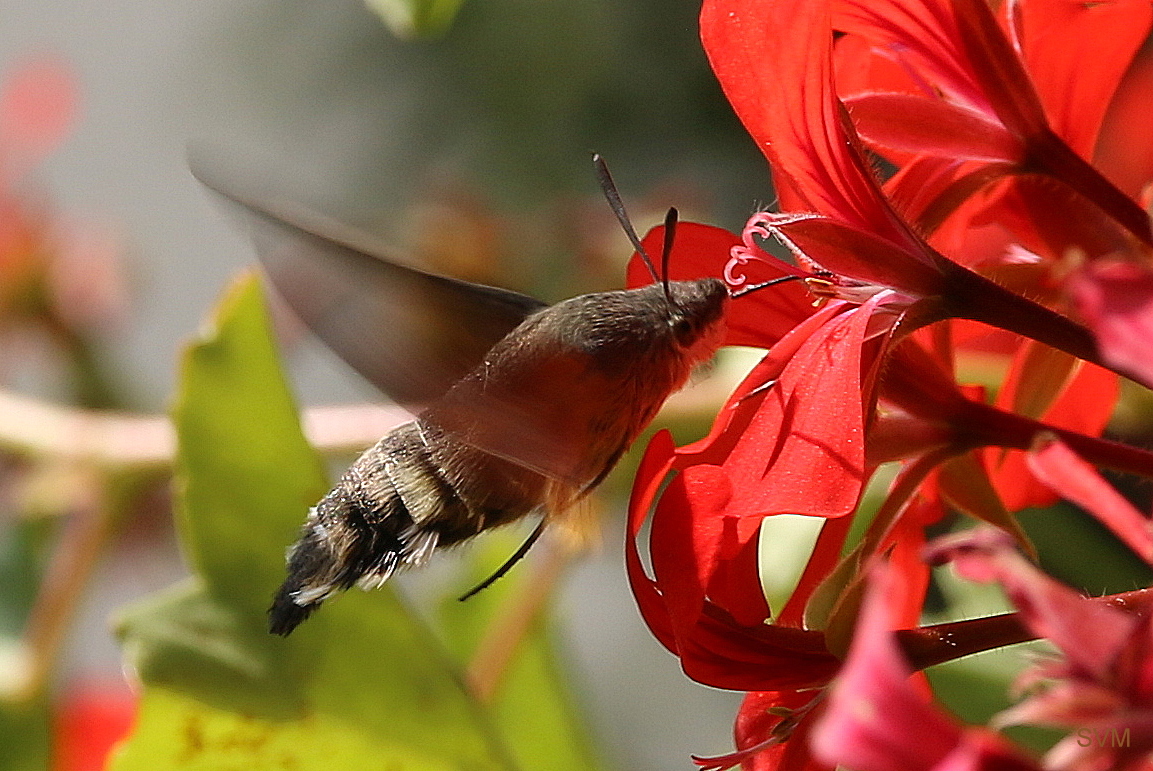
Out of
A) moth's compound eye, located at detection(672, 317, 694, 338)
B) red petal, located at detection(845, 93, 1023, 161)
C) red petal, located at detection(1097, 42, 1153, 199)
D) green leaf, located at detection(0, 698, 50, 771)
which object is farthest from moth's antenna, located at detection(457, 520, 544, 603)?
red petal, located at detection(1097, 42, 1153, 199)

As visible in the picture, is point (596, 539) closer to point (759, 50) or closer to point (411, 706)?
point (411, 706)

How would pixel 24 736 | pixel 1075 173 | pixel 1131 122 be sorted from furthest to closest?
pixel 1131 122, pixel 24 736, pixel 1075 173

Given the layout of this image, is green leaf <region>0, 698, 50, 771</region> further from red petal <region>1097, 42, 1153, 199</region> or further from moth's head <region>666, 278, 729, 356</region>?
red petal <region>1097, 42, 1153, 199</region>

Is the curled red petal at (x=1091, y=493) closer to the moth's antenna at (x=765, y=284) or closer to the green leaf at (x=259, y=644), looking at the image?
the moth's antenna at (x=765, y=284)

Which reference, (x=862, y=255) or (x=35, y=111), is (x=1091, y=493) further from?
(x=35, y=111)

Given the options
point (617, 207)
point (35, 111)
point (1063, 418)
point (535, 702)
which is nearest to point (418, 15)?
point (617, 207)

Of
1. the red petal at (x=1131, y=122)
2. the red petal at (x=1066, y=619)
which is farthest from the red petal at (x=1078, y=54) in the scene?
the red petal at (x=1131, y=122)

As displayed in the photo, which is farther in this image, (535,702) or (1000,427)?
(535,702)
